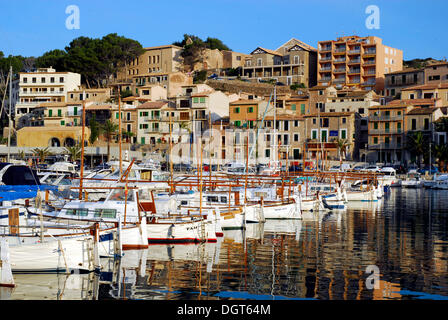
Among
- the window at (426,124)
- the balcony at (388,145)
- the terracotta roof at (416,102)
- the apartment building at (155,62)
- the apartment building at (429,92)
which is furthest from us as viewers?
the apartment building at (155,62)

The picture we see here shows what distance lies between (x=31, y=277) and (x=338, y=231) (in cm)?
1976

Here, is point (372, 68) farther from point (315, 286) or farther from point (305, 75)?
point (315, 286)

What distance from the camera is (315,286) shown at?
20078mm

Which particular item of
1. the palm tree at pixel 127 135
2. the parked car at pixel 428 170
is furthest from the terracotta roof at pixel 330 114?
the palm tree at pixel 127 135

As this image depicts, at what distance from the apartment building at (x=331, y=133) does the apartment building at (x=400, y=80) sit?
57.7ft

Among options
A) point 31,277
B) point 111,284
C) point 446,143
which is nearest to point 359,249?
point 111,284

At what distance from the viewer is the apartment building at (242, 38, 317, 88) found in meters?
118

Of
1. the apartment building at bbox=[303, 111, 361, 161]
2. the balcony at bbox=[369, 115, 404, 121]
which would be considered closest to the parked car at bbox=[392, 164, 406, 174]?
the apartment building at bbox=[303, 111, 361, 161]

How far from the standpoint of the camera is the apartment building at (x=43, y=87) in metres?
111

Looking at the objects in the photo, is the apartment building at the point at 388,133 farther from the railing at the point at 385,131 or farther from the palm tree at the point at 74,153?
the palm tree at the point at 74,153

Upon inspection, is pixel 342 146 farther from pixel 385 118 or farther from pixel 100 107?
pixel 100 107

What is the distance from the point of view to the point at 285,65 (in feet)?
390

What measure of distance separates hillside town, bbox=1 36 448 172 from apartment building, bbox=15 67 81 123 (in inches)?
7.4

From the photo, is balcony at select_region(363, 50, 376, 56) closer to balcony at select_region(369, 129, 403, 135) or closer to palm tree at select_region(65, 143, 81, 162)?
balcony at select_region(369, 129, 403, 135)
